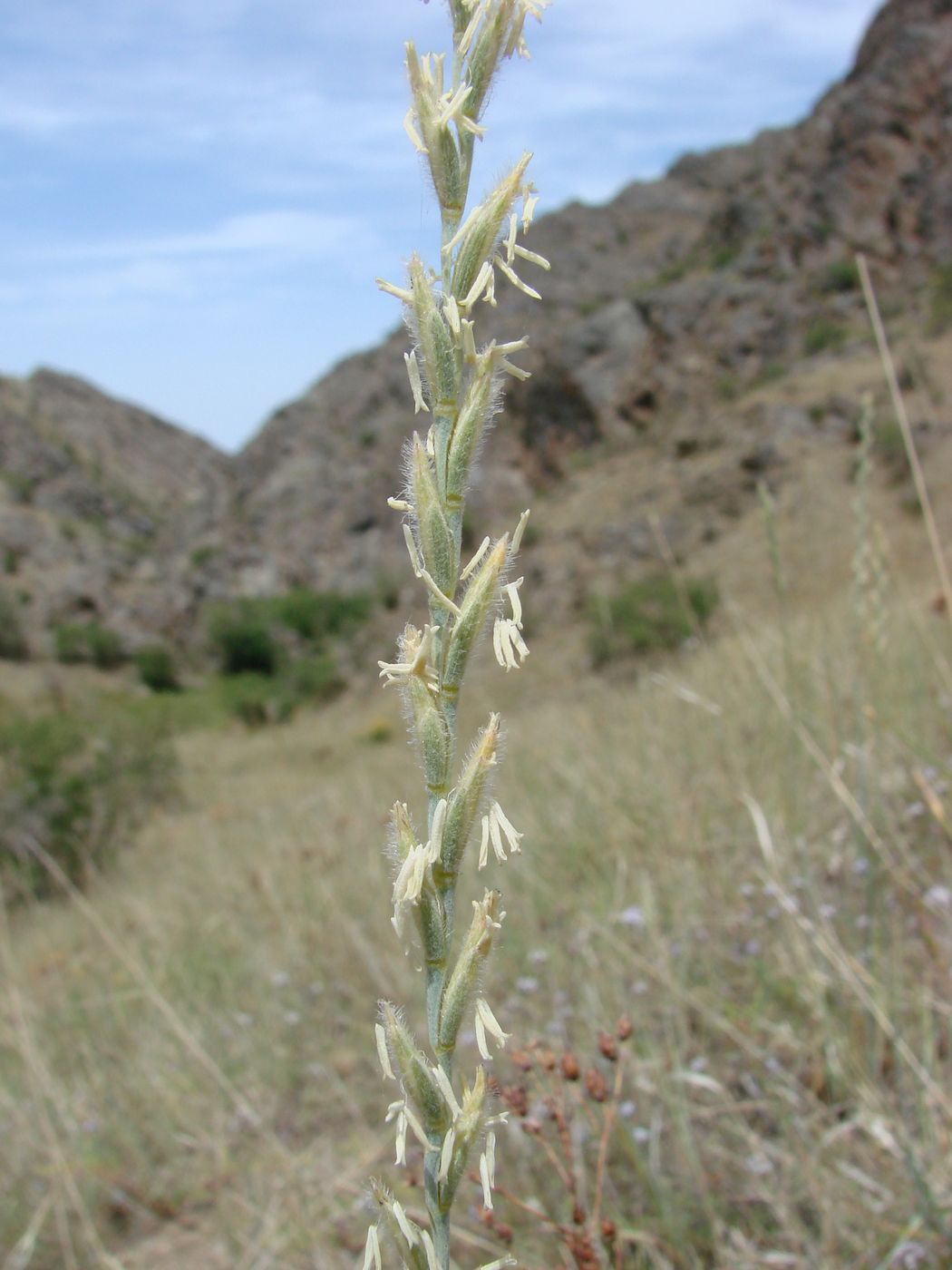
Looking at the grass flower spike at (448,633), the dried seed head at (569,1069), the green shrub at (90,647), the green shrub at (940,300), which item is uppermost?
the green shrub at (940,300)

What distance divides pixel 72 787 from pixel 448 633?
14.2 m

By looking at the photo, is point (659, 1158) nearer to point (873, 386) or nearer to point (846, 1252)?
point (846, 1252)

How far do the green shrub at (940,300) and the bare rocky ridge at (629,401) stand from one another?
64 centimetres

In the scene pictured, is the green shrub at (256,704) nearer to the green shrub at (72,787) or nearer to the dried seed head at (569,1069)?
the green shrub at (72,787)

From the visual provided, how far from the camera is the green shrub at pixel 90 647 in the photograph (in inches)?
1726

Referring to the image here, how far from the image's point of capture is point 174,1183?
2.81 metres

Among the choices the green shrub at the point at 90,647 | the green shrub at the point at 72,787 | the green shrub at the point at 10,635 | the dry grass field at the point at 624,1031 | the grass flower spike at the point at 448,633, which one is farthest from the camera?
the green shrub at the point at 90,647

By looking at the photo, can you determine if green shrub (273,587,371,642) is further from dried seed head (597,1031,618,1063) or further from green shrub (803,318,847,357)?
dried seed head (597,1031,618,1063)

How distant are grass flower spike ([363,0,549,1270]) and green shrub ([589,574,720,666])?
15209 mm

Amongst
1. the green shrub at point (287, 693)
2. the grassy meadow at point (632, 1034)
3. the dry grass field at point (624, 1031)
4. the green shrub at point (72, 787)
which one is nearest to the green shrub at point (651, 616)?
the green shrub at point (72, 787)

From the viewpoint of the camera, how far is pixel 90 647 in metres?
44.2

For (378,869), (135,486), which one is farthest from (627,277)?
(378,869)

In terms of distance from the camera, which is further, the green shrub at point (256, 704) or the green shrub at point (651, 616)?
the green shrub at point (256, 704)

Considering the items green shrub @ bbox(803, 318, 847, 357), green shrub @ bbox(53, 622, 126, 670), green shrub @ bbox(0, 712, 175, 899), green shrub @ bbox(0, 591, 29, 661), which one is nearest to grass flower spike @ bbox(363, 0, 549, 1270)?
green shrub @ bbox(0, 712, 175, 899)
